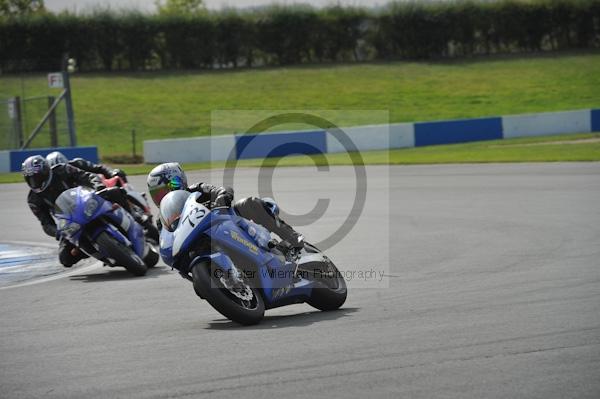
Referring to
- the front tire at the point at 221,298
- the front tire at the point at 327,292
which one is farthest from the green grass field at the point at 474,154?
the front tire at the point at 221,298

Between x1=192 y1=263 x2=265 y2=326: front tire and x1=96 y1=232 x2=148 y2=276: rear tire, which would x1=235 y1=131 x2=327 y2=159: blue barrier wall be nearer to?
x1=96 y1=232 x2=148 y2=276: rear tire

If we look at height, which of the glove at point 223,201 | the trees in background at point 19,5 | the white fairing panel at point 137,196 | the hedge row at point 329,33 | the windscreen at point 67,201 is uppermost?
the trees in background at point 19,5

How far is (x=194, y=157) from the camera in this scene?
1152 inches

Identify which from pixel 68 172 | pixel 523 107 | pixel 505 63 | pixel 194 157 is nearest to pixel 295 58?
pixel 505 63

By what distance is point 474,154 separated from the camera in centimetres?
2647

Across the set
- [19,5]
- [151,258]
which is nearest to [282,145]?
[151,258]

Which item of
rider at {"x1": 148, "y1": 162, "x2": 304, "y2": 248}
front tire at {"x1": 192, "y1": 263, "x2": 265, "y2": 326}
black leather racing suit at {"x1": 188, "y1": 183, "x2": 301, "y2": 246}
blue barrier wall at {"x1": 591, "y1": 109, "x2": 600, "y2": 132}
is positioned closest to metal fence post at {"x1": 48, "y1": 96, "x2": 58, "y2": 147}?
blue barrier wall at {"x1": 591, "y1": 109, "x2": 600, "y2": 132}

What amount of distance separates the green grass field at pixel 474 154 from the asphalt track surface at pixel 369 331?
11.4 metres

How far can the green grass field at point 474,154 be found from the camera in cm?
2472

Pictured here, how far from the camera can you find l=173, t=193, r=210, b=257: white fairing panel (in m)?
7.46

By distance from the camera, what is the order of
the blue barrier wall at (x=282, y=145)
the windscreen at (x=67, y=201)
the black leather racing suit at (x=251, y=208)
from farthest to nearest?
the blue barrier wall at (x=282, y=145), the windscreen at (x=67, y=201), the black leather racing suit at (x=251, y=208)

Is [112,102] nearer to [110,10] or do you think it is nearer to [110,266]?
[110,10]

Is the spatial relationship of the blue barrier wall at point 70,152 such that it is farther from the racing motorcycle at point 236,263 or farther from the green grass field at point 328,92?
the racing motorcycle at point 236,263

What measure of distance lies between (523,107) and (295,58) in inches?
560
